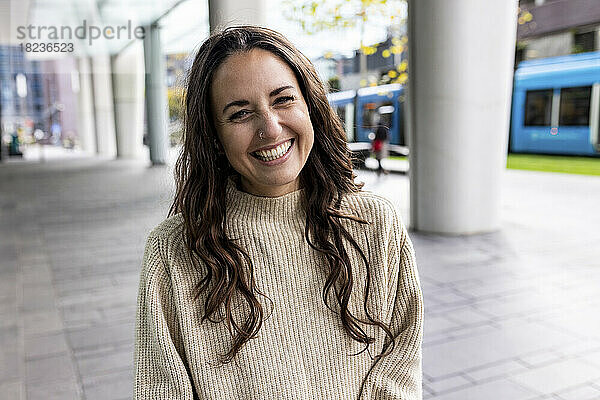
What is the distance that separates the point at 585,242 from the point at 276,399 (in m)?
6.07

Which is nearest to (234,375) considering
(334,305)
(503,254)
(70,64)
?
(334,305)

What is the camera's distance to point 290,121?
1.36m

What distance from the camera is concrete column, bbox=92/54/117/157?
28984mm

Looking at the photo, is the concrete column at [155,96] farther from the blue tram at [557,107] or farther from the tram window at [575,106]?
the tram window at [575,106]

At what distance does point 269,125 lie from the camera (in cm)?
133

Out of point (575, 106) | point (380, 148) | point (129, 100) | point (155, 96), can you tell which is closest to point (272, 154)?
point (380, 148)

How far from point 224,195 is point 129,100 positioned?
81.7 ft

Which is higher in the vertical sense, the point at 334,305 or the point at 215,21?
the point at 215,21

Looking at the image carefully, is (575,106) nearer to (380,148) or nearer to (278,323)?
(380,148)

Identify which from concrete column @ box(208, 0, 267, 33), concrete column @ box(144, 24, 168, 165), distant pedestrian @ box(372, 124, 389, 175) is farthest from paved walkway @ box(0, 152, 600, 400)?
concrete column @ box(144, 24, 168, 165)

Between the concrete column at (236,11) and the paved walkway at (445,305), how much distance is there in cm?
186

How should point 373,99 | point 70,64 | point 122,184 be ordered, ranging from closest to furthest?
point 122,184 → point 373,99 → point 70,64

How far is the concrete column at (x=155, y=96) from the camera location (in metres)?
20.6

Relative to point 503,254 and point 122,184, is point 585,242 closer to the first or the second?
point 503,254
